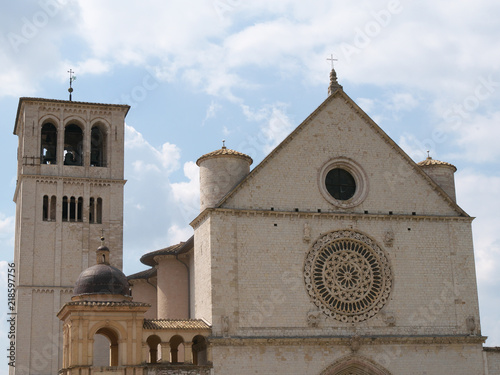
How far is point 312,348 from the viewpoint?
30.6 m

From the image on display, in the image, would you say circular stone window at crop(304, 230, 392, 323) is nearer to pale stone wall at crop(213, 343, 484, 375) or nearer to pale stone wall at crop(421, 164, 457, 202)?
pale stone wall at crop(213, 343, 484, 375)

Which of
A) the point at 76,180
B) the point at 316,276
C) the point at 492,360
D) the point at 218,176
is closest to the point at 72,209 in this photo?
the point at 76,180

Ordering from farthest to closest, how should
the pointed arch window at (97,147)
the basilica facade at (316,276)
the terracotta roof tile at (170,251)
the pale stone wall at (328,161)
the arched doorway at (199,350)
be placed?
the pointed arch window at (97,147), the terracotta roof tile at (170,251), the pale stone wall at (328,161), the arched doorway at (199,350), the basilica facade at (316,276)

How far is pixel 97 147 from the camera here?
45.2m

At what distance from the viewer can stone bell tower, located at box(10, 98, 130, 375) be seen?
132 feet

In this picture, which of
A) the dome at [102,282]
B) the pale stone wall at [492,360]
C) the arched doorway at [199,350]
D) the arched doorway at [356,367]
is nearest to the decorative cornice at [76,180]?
the dome at [102,282]

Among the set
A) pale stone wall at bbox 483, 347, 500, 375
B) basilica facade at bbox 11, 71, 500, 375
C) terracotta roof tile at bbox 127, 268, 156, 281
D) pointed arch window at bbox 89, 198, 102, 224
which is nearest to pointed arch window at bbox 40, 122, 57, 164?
pointed arch window at bbox 89, 198, 102, 224

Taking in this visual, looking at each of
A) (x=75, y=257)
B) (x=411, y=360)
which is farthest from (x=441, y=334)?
(x=75, y=257)

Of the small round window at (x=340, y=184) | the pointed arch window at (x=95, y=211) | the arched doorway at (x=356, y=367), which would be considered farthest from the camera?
the pointed arch window at (x=95, y=211)

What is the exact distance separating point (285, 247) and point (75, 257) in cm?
1474

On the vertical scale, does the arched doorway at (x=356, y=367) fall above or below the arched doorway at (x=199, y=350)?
below

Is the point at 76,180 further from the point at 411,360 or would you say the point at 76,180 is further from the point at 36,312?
the point at 411,360

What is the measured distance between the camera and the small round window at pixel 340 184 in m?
33.1

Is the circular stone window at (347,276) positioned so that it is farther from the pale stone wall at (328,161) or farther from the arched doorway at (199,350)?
the arched doorway at (199,350)
